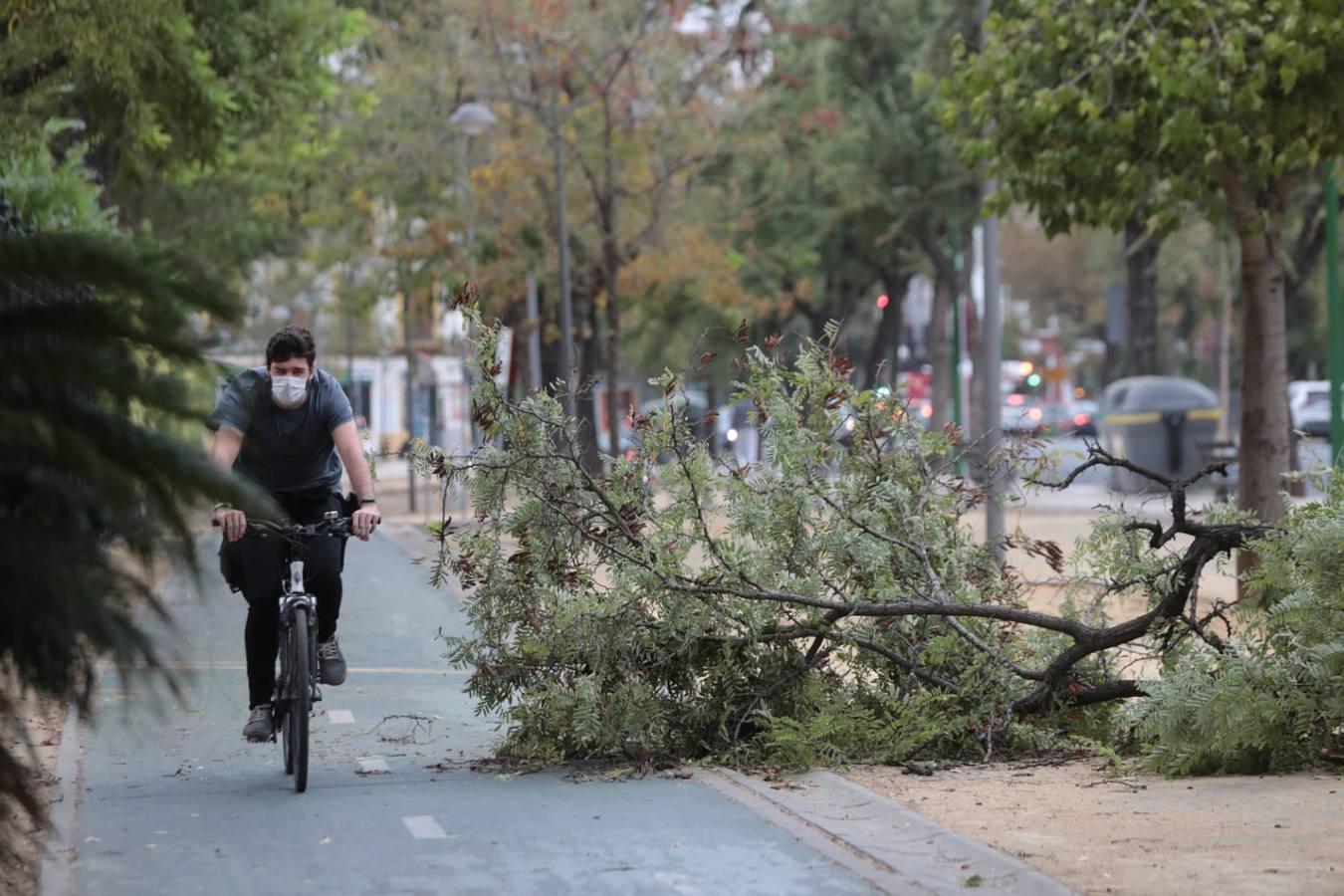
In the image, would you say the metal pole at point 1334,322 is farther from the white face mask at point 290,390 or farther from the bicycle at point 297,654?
Result: the white face mask at point 290,390

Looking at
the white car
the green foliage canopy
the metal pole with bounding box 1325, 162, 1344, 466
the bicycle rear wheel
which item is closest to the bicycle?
the bicycle rear wheel

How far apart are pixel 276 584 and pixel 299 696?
0.62 m

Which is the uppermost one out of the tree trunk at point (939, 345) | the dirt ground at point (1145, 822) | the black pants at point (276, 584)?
the tree trunk at point (939, 345)

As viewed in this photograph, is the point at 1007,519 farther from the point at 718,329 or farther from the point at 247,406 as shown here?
the point at 247,406

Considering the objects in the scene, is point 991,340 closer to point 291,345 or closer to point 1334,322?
point 1334,322

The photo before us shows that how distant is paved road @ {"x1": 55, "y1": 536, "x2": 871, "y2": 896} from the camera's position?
556 cm

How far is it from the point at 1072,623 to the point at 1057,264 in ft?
261

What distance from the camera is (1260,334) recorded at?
15016mm

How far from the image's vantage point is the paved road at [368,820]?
18.2 feet

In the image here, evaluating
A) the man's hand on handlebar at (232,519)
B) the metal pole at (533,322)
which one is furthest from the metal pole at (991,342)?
the man's hand on handlebar at (232,519)

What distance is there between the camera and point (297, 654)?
7.31 m

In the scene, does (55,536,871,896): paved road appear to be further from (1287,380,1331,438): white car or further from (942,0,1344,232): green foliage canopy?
(1287,380,1331,438): white car

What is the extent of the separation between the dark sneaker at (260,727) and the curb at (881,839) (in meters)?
1.73

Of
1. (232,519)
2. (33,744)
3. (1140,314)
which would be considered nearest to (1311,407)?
(1140,314)
